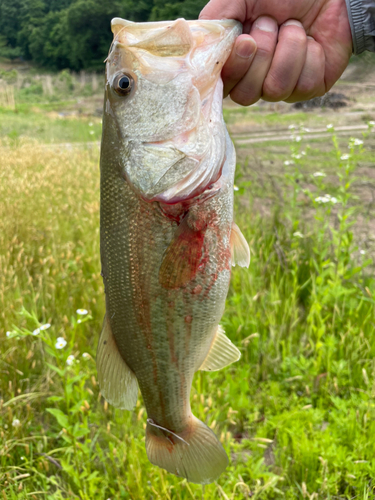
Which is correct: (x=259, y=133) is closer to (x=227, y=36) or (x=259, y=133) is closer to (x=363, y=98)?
(x=363, y=98)

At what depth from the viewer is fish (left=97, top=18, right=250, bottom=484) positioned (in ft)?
4.20

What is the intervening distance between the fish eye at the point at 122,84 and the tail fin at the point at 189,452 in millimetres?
1215

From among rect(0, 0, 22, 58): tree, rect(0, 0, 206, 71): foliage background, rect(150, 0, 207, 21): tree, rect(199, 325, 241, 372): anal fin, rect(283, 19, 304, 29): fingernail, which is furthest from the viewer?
rect(0, 0, 22, 58): tree

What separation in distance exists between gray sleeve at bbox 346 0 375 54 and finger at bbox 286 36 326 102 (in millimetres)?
170

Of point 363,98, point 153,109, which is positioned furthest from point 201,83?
point 363,98

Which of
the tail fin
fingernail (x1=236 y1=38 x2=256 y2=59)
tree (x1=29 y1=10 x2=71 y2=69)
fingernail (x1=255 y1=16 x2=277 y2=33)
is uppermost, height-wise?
fingernail (x1=255 y1=16 x2=277 y2=33)

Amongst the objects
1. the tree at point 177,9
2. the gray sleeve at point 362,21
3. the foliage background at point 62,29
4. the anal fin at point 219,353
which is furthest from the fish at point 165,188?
the foliage background at point 62,29

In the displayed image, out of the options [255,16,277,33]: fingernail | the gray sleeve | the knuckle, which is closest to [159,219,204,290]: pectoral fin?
the knuckle

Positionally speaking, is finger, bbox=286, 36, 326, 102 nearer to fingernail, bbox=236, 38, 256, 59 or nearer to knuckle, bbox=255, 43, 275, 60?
knuckle, bbox=255, 43, 275, 60

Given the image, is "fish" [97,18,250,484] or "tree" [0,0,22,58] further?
"tree" [0,0,22,58]

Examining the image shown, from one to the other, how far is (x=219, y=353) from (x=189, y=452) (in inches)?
15.0

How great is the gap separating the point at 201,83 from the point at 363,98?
13.3 metres

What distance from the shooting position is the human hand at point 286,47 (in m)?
1.60

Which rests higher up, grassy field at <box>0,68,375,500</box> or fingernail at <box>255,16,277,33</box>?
fingernail at <box>255,16,277,33</box>
